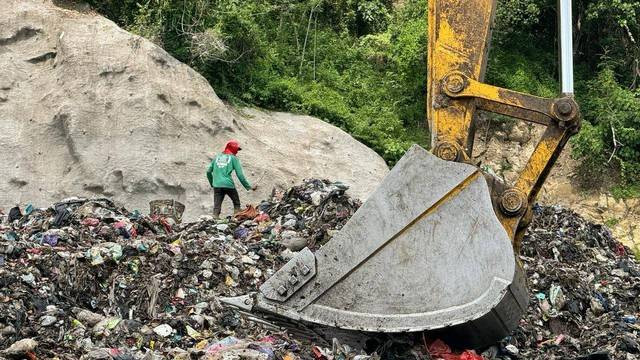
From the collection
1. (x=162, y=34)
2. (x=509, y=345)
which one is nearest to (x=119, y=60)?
(x=162, y=34)

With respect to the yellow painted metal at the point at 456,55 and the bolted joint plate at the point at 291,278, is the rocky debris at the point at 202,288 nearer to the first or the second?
the bolted joint plate at the point at 291,278

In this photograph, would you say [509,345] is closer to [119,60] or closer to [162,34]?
[119,60]

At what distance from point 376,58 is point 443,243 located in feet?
40.5

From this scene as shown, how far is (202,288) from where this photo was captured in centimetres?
725

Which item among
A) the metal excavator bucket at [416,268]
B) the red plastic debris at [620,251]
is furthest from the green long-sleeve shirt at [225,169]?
the metal excavator bucket at [416,268]

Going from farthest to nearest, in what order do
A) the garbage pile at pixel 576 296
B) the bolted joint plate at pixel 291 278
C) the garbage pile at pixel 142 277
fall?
1. the garbage pile at pixel 576 296
2. the garbage pile at pixel 142 277
3. the bolted joint plate at pixel 291 278

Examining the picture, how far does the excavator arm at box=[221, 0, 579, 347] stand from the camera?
550cm

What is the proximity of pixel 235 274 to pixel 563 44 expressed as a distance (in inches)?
124

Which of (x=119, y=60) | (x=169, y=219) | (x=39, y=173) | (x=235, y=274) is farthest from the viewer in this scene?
(x=119, y=60)

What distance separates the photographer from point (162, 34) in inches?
604

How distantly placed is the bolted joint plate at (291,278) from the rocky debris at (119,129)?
6676 millimetres

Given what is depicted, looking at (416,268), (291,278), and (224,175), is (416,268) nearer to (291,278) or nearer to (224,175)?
(291,278)

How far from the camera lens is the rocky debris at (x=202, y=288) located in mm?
5836

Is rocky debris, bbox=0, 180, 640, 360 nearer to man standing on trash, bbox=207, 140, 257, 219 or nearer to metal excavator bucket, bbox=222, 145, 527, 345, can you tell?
metal excavator bucket, bbox=222, 145, 527, 345
